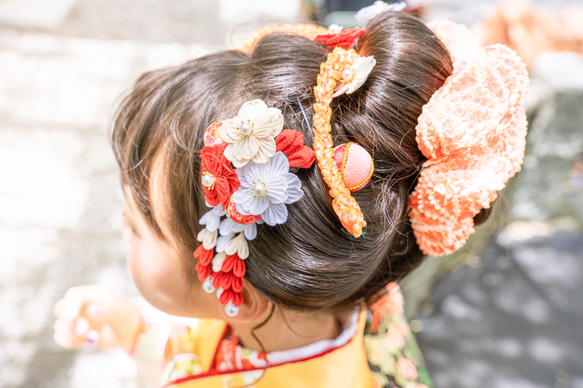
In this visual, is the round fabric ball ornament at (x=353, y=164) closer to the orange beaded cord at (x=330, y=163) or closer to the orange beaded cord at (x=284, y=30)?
the orange beaded cord at (x=330, y=163)

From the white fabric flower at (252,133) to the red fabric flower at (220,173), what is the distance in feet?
0.05

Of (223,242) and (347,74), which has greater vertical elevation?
(347,74)

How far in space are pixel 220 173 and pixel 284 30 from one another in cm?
34

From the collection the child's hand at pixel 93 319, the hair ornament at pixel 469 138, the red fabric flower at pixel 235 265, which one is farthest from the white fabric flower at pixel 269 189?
the child's hand at pixel 93 319

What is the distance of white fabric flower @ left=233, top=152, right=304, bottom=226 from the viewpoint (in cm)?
57

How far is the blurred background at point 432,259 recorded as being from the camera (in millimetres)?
1654

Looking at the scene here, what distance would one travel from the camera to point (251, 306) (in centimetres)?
79

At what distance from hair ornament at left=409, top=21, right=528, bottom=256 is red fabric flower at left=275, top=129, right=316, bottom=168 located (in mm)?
178

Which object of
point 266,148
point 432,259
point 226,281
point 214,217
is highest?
point 266,148

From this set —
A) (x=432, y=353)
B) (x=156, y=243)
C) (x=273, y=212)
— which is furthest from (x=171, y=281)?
(x=432, y=353)

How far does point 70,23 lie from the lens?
3059 mm

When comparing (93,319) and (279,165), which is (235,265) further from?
(93,319)

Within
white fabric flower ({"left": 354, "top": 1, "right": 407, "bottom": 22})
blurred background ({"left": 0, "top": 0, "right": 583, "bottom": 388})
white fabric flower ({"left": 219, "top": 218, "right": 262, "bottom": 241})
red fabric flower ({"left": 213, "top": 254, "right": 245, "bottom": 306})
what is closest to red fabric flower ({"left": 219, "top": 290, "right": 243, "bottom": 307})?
red fabric flower ({"left": 213, "top": 254, "right": 245, "bottom": 306})

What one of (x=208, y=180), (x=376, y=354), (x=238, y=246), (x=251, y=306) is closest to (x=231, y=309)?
(x=251, y=306)
